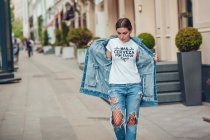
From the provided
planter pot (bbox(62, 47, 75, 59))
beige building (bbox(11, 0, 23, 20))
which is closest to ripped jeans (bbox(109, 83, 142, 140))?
planter pot (bbox(62, 47, 75, 59))

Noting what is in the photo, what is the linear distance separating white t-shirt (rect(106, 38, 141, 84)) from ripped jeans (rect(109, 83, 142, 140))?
72mm

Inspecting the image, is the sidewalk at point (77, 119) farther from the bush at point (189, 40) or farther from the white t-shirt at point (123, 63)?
the white t-shirt at point (123, 63)

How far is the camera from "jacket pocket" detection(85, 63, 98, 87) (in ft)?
18.2

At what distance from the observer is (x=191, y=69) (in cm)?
938

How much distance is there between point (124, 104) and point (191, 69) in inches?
177

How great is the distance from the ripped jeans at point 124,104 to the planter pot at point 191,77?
435 centimetres

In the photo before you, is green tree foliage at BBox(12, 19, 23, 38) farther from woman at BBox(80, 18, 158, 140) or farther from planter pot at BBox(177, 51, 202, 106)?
woman at BBox(80, 18, 158, 140)

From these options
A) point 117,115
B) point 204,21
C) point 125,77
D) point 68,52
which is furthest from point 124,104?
point 68,52

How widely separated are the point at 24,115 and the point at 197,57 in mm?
3921

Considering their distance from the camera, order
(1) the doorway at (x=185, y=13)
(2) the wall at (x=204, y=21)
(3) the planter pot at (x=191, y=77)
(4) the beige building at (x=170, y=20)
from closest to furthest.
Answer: (3) the planter pot at (x=191, y=77)
(2) the wall at (x=204, y=21)
(4) the beige building at (x=170, y=20)
(1) the doorway at (x=185, y=13)

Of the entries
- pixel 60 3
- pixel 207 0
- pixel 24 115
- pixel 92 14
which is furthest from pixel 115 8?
pixel 60 3

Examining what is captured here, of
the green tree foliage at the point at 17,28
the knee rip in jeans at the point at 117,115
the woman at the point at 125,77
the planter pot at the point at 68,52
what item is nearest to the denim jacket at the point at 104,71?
the woman at the point at 125,77

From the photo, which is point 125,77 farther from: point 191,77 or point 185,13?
point 185,13

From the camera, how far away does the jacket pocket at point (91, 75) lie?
18.2ft
